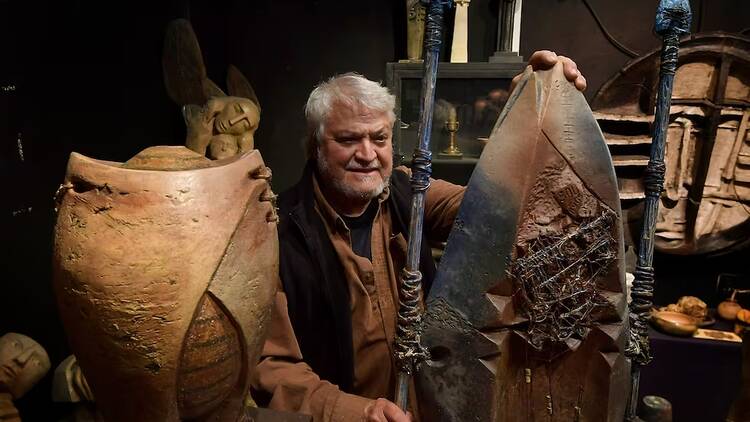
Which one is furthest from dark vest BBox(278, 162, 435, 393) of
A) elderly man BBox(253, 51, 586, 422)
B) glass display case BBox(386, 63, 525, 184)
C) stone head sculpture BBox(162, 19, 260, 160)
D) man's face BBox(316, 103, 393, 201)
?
stone head sculpture BBox(162, 19, 260, 160)

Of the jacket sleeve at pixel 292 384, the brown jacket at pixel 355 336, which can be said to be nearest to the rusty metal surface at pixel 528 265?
the jacket sleeve at pixel 292 384

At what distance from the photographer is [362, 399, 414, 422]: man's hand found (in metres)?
1.22

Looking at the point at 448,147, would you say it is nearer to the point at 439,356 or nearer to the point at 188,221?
the point at 439,356

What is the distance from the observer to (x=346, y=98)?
1.56 metres

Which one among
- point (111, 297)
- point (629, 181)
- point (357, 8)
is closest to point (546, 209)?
point (111, 297)

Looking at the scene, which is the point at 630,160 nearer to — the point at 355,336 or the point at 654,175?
the point at 654,175

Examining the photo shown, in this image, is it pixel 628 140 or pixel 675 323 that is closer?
pixel 675 323

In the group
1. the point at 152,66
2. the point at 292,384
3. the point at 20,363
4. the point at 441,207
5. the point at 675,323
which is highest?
the point at 152,66

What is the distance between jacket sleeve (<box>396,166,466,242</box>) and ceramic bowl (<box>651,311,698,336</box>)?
4.85 ft

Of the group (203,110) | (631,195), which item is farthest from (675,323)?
(203,110)

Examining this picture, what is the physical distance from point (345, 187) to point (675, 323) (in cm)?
198

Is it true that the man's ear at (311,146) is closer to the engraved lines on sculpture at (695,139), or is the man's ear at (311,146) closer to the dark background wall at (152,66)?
the dark background wall at (152,66)

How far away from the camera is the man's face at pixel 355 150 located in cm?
156

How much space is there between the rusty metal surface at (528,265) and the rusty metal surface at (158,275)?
462 mm
